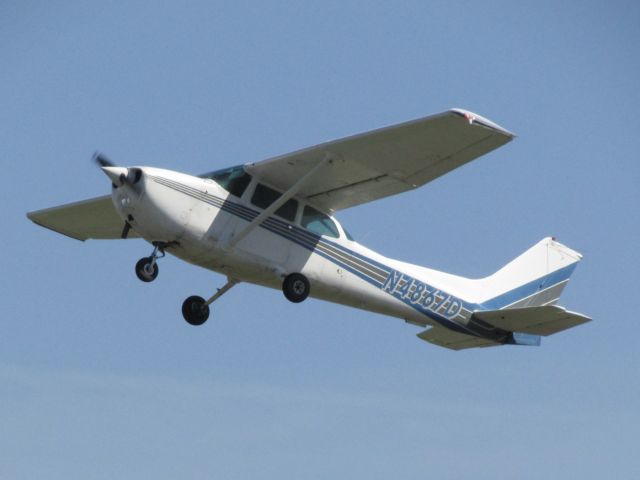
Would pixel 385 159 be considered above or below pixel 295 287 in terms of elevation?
above

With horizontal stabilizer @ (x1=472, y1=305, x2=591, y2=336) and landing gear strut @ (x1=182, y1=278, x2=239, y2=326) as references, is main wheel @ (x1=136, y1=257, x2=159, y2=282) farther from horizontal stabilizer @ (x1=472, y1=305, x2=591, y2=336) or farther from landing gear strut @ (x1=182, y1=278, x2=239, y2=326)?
horizontal stabilizer @ (x1=472, y1=305, x2=591, y2=336)

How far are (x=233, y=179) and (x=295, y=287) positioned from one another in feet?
5.68

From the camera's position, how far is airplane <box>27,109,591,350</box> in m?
16.8

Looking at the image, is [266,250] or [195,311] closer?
[266,250]

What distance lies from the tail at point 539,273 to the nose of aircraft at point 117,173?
22.9 feet

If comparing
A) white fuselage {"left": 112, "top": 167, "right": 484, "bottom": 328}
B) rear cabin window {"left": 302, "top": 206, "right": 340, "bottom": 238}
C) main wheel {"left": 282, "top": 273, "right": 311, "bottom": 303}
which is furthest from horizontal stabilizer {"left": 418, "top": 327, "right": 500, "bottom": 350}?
main wheel {"left": 282, "top": 273, "right": 311, "bottom": 303}

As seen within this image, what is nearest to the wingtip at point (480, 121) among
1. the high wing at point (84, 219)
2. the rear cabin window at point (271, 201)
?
the rear cabin window at point (271, 201)

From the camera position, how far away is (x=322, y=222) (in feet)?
60.4

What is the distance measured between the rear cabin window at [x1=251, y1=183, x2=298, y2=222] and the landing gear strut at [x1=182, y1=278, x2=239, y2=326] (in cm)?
130

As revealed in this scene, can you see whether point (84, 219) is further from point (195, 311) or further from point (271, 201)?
point (271, 201)

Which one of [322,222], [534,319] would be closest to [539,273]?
[534,319]

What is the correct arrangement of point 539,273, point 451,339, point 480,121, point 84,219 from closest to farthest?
1. point 480,121
2. point 451,339
3. point 84,219
4. point 539,273

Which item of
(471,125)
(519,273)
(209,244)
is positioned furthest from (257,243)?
(519,273)

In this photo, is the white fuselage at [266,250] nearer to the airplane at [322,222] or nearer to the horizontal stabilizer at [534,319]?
the airplane at [322,222]
